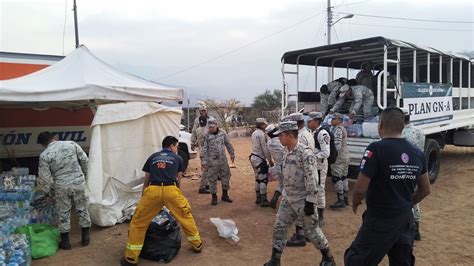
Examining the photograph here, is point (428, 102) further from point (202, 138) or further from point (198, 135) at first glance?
point (198, 135)

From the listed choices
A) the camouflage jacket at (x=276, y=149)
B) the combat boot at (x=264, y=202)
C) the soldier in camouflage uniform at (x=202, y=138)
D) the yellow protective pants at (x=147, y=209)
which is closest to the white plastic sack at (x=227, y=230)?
the yellow protective pants at (x=147, y=209)

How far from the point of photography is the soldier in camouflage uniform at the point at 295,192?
421 centimetres

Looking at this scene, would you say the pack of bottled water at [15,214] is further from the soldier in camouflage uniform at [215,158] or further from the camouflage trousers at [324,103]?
the camouflage trousers at [324,103]

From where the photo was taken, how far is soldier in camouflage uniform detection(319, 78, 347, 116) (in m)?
8.35

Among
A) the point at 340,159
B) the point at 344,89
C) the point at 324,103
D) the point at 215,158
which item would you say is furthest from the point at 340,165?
the point at 215,158

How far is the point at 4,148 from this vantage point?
845cm

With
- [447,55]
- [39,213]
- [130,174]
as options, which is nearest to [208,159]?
[130,174]

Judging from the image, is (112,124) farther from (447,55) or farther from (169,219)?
(447,55)

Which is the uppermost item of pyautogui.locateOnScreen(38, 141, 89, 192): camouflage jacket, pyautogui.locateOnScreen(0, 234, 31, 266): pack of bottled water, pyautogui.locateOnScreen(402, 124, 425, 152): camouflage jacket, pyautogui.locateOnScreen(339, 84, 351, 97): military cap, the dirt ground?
pyautogui.locateOnScreen(339, 84, 351, 97): military cap

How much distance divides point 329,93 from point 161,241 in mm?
5054

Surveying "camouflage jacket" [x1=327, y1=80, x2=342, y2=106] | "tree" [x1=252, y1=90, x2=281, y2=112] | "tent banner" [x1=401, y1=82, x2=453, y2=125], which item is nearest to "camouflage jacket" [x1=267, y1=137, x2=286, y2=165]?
"camouflage jacket" [x1=327, y1=80, x2=342, y2=106]

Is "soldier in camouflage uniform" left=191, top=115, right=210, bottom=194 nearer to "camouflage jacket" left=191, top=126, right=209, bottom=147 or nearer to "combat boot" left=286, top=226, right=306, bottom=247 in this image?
"camouflage jacket" left=191, top=126, right=209, bottom=147

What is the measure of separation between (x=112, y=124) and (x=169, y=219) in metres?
2.02

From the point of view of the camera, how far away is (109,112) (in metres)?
6.41
